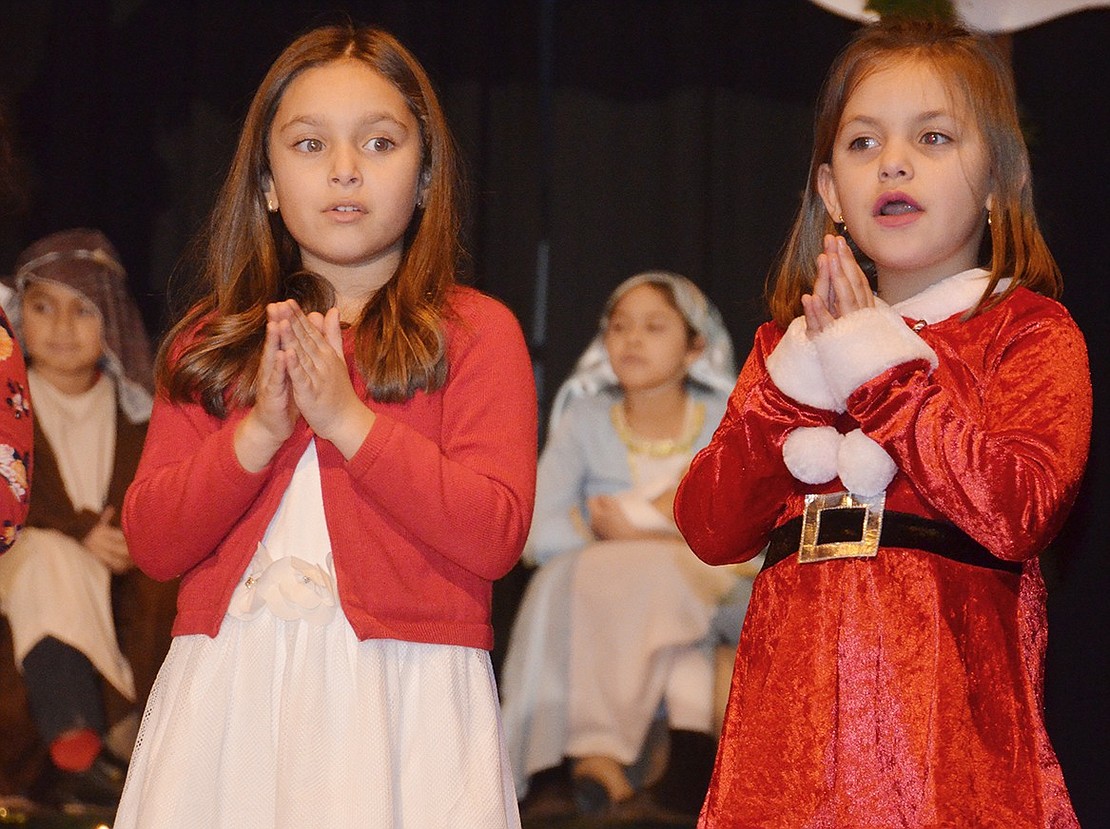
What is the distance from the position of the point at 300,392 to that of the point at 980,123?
0.90 meters

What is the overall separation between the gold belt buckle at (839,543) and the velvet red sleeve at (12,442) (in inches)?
38.5

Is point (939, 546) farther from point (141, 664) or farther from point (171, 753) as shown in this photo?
point (141, 664)

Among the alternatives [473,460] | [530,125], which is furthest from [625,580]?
[473,460]

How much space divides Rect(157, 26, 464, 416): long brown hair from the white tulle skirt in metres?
0.33

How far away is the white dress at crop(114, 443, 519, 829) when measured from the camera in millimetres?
1691

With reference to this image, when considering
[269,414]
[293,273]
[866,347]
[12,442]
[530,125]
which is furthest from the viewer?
[530,125]

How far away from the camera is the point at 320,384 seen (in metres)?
1.71

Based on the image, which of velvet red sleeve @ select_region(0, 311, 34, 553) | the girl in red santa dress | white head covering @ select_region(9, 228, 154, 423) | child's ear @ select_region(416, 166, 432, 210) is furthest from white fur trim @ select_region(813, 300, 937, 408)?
white head covering @ select_region(9, 228, 154, 423)

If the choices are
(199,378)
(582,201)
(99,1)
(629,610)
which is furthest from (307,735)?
(99,1)

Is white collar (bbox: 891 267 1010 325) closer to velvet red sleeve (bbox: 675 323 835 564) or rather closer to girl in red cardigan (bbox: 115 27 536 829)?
velvet red sleeve (bbox: 675 323 835 564)

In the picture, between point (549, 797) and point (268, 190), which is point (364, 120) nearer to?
point (268, 190)

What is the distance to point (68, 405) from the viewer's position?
4215mm

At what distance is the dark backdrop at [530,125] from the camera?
4.13 metres

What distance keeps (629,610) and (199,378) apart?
7.57 ft
